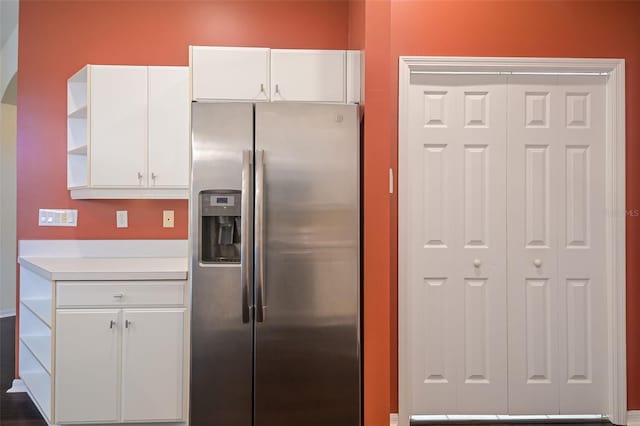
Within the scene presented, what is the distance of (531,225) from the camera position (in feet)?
8.50

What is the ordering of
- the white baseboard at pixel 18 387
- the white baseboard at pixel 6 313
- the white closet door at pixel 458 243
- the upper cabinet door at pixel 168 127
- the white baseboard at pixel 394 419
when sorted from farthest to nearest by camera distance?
the white baseboard at pixel 6 313 → the white baseboard at pixel 18 387 → the upper cabinet door at pixel 168 127 → the white closet door at pixel 458 243 → the white baseboard at pixel 394 419

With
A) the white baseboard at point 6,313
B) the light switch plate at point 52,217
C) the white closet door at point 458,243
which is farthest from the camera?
the white baseboard at point 6,313

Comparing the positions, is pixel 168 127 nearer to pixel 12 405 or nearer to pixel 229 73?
pixel 229 73

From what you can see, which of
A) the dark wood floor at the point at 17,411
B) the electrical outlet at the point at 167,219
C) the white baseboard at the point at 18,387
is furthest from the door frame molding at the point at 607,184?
the white baseboard at the point at 18,387

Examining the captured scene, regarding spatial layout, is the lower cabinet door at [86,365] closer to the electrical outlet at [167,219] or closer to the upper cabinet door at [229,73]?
the electrical outlet at [167,219]

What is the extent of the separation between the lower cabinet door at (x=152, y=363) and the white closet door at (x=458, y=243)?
4.40 ft

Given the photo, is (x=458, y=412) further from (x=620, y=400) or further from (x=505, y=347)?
(x=620, y=400)

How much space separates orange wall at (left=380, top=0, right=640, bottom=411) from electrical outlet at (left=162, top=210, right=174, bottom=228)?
1.50 metres

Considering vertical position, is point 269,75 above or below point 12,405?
above

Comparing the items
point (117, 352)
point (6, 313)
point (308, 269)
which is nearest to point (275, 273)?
point (308, 269)

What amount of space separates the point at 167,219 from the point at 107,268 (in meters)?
0.61

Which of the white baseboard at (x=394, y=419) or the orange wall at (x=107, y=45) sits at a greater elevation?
the orange wall at (x=107, y=45)

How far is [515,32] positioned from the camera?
2.55 metres

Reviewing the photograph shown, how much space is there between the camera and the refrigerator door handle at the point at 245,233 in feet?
6.72
